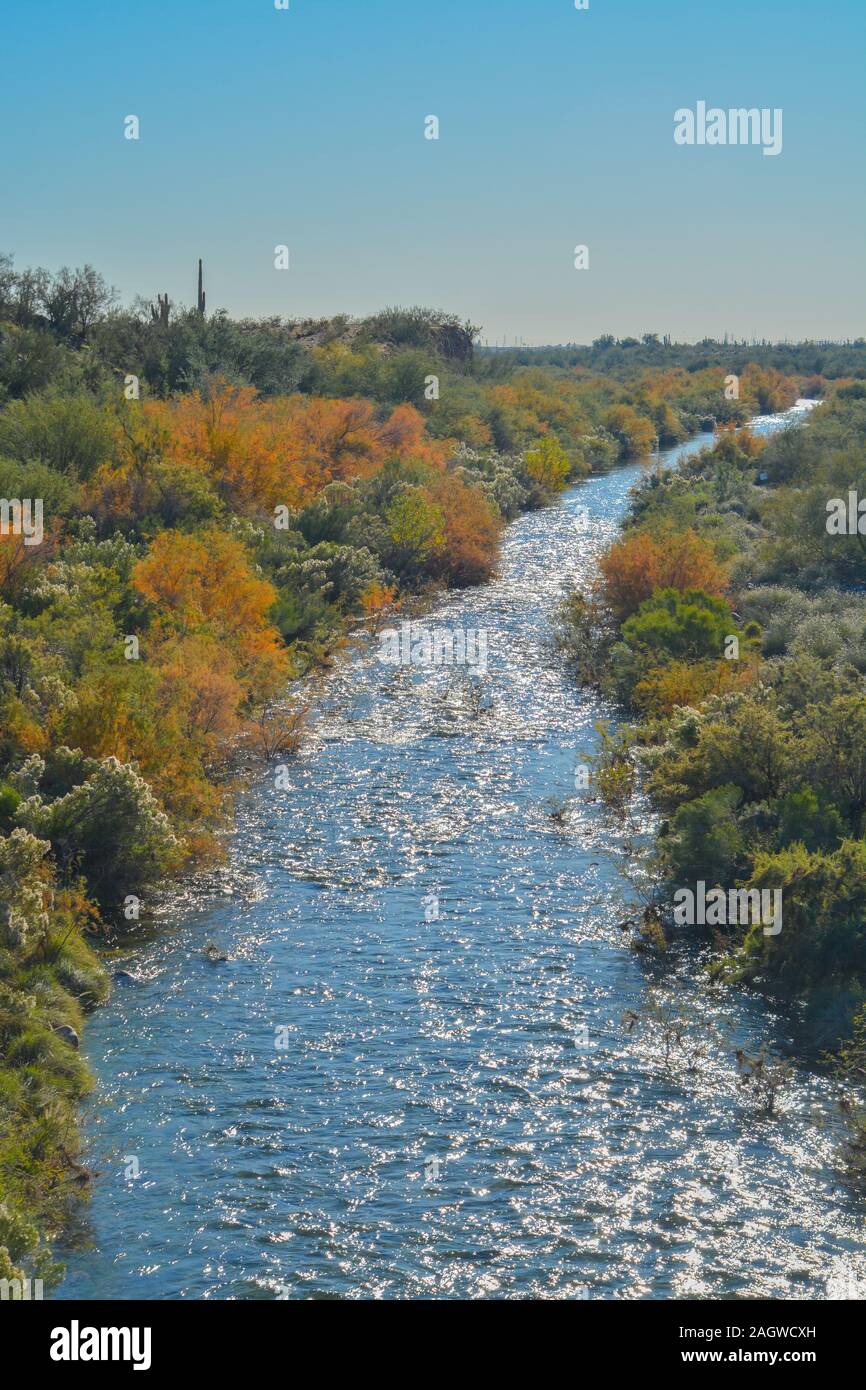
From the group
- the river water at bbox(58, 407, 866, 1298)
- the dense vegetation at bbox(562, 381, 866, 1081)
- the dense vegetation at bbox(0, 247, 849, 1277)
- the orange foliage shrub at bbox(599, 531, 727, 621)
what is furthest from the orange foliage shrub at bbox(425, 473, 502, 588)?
the river water at bbox(58, 407, 866, 1298)

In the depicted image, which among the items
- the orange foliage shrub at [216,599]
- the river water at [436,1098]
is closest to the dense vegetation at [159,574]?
the orange foliage shrub at [216,599]

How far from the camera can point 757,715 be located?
2077cm

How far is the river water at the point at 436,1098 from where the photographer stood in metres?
12.0

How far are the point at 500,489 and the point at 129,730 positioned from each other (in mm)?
37826

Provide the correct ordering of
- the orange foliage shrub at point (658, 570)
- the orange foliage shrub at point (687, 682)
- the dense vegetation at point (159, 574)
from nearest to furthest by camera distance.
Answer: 1. the dense vegetation at point (159, 574)
2. the orange foliage shrub at point (687, 682)
3. the orange foliage shrub at point (658, 570)

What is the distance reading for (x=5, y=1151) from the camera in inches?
503

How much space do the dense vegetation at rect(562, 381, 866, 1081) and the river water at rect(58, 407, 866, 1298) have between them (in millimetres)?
950

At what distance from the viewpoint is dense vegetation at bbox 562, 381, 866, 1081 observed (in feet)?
55.8

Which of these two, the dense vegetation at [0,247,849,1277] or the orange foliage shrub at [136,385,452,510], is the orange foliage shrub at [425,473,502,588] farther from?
the orange foliage shrub at [136,385,452,510]

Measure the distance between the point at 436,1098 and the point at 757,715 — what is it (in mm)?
8743

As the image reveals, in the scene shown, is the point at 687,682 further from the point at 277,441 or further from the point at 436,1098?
the point at 277,441

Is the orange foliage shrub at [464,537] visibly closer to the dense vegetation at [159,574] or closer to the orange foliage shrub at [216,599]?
the dense vegetation at [159,574]

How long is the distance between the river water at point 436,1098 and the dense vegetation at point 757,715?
95cm

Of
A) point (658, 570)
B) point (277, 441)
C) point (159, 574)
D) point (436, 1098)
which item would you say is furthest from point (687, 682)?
point (277, 441)
